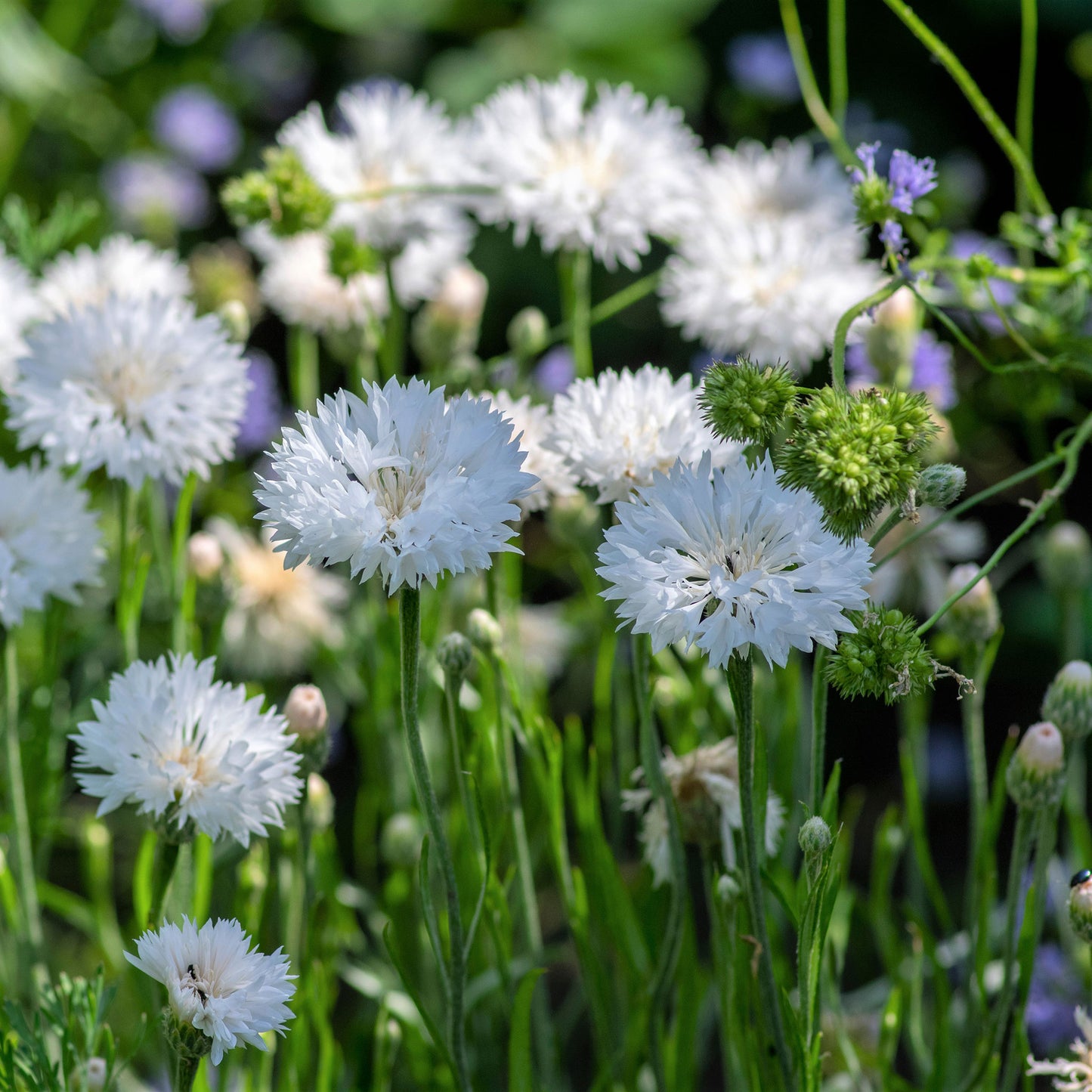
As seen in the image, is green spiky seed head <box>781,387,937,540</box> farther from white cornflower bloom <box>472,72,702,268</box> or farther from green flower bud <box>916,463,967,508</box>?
white cornflower bloom <box>472,72,702,268</box>

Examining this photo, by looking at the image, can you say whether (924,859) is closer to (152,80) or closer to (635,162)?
(635,162)

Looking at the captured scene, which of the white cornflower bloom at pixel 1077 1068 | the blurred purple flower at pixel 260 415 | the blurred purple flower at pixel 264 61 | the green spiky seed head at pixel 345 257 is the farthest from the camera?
the blurred purple flower at pixel 264 61

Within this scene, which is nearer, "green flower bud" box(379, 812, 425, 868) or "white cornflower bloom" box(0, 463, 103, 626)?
"white cornflower bloom" box(0, 463, 103, 626)

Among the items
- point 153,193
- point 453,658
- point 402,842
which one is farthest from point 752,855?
point 153,193

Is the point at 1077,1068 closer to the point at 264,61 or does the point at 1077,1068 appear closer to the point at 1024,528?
the point at 1024,528

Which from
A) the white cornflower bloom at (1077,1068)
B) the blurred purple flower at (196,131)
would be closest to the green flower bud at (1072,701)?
the white cornflower bloom at (1077,1068)

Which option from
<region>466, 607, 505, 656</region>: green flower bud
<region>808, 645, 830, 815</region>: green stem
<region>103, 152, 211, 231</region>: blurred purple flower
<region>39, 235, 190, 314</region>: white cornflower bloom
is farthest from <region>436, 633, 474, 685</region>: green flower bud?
<region>103, 152, 211, 231</region>: blurred purple flower

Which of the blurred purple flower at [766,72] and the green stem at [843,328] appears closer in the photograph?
the green stem at [843,328]

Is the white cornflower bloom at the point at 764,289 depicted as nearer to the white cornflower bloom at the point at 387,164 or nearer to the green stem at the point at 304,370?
the white cornflower bloom at the point at 387,164

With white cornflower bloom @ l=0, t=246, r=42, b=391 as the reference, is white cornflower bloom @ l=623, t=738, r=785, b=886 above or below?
below
